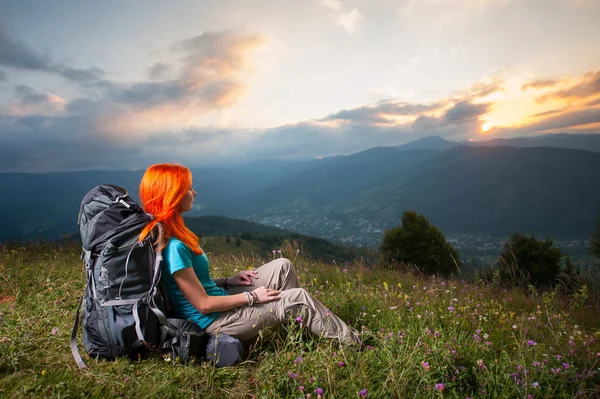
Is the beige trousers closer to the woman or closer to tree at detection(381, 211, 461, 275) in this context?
the woman

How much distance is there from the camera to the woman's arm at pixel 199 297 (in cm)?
298

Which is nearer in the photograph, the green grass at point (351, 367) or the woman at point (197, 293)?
the green grass at point (351, 367)

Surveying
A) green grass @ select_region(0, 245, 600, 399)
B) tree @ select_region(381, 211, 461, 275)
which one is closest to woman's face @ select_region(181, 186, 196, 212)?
green grass @ select_region(0, 245, 600, 399)

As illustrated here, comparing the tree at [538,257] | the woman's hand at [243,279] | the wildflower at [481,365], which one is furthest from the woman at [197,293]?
the tree at [538,257]

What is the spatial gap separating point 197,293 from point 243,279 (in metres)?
1.07

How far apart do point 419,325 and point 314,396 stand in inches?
67.2

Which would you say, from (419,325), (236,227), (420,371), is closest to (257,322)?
(420,371)

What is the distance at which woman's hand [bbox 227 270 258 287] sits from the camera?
13.2ft

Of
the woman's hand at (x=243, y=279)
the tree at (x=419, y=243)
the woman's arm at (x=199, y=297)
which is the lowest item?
the tree at (x=419, y=243)

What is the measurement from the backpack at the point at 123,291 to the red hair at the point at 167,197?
3.8 inches

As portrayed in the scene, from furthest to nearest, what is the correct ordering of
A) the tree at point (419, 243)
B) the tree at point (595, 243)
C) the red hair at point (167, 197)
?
the tree at point (595, 243)
the tree at point (419, 243)
the red hair at point (167, 197)

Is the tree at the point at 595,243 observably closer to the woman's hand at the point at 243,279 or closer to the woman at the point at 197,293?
the woman at the point at 197,293

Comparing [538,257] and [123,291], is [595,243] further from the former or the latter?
[123,291]

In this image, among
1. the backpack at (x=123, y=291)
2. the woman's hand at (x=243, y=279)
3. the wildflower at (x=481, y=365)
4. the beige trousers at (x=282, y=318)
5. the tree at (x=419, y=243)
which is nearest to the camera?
the wildflower at (x=481, y=365)
